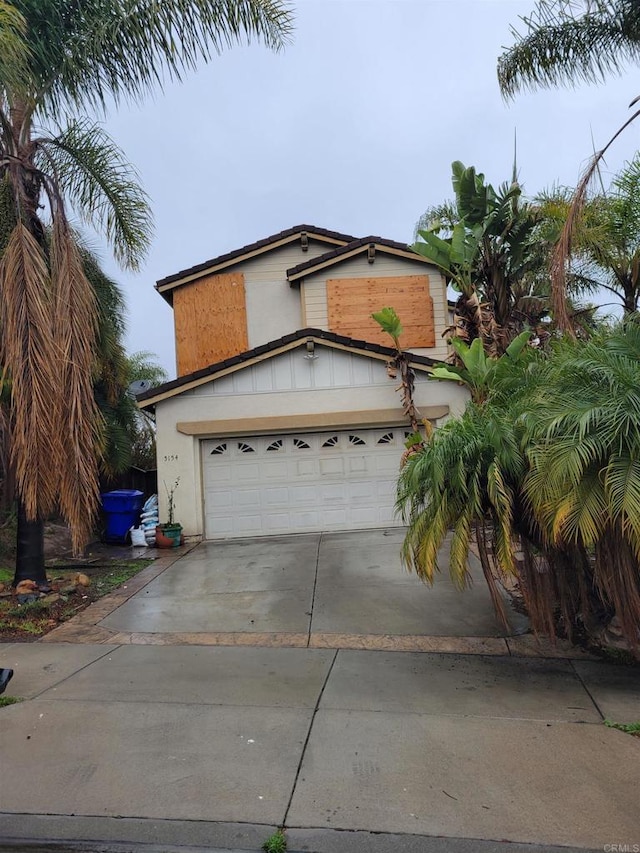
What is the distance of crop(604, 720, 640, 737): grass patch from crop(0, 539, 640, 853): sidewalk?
65mm

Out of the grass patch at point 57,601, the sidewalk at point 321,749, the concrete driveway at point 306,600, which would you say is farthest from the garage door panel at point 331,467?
the sidewalk at point 321,749

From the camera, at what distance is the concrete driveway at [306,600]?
663 centimetres

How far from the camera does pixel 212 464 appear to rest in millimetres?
12414

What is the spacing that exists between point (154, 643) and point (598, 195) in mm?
8092

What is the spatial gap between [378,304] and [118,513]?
7.66 meters

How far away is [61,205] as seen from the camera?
774cm

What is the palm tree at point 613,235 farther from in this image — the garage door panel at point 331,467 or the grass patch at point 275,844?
the grass patch at point 275,844

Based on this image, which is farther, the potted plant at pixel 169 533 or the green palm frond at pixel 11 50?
the potted plant at pixel 169 533

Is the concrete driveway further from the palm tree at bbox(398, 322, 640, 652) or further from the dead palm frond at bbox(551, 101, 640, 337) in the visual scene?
the dead palm frond at bbox(551, 101, 640, 337)

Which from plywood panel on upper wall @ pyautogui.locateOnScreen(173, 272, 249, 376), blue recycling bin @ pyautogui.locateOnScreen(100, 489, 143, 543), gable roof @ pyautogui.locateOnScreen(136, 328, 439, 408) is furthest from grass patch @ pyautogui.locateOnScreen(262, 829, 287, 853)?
plywood panel on upper wall @ pyautogui.locateOnScreen(173, 272, 249, 376)

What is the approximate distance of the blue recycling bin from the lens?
12758 millimetres

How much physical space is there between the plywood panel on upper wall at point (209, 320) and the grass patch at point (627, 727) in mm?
12354

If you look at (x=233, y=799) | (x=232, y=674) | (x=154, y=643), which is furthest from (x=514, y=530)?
(x=154, y=643)

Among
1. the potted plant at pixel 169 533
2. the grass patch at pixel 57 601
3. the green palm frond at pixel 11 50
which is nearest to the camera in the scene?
the green palm frond at pixel 11 50
